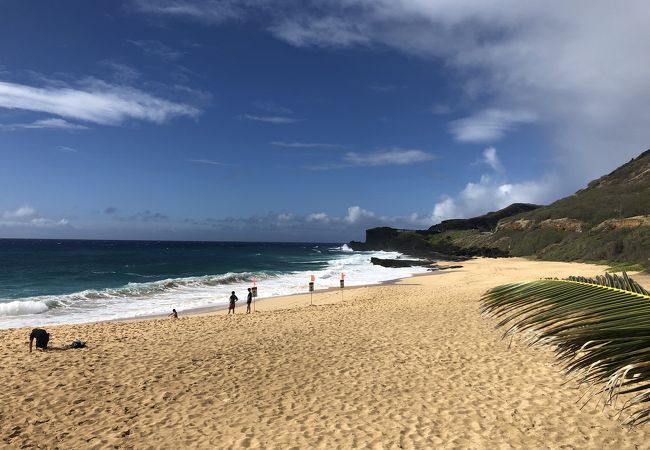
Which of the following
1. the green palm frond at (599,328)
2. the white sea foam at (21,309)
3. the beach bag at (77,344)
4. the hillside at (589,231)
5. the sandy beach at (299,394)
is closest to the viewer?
the green palm frond at (599,328)

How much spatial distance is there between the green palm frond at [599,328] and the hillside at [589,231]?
91.3 ft

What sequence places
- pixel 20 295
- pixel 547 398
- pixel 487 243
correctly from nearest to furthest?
pixel 547 398, pixel 20 295, pixel 487 243

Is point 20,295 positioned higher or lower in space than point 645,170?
lower

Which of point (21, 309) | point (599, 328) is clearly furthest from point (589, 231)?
point (599, 328)

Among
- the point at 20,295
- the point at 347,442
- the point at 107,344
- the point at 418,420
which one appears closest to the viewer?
the point at 347,442

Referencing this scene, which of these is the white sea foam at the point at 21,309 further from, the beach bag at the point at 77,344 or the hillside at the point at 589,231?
the hillside at the point at 589,231

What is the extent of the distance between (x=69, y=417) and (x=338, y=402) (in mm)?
4619

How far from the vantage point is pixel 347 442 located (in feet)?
21.9

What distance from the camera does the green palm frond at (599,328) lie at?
6.95ft

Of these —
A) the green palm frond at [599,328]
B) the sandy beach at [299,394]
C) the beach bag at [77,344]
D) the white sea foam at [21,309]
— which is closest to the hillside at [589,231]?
the sandy beach at [299,394]

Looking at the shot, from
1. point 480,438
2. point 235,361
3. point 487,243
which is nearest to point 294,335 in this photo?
point 235,361

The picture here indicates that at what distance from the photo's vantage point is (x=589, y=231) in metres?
51.2

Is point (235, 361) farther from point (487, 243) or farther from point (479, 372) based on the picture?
point (487, 243)

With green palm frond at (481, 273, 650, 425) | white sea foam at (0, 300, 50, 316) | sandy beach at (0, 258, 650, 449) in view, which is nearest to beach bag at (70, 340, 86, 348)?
sandy beach at (0, 258, 650, 449)
